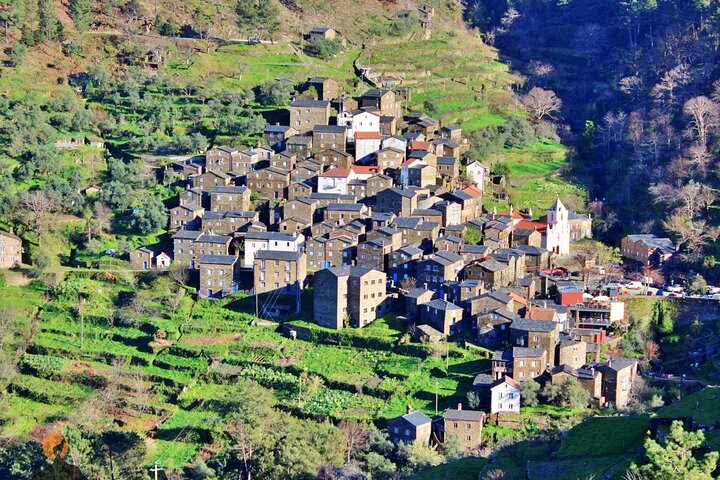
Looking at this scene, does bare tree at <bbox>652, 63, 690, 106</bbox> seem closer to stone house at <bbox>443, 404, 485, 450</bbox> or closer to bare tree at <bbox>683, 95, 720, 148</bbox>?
bare tree at <bbox>683, 95, 720, 148</bbox>

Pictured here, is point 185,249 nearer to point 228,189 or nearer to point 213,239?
point 213,239

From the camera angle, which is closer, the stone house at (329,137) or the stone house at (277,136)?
the stone house at (329,137)

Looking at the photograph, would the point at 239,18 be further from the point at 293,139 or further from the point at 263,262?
the point at 263,262

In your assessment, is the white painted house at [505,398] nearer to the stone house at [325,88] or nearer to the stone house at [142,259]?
the stone house at [142,259]

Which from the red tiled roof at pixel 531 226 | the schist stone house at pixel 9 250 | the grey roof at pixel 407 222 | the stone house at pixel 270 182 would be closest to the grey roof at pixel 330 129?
the stone house at pixel 270 182

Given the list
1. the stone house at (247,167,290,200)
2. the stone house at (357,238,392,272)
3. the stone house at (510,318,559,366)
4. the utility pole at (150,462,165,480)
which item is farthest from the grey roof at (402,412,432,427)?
the stone house at (247,167,290,200)

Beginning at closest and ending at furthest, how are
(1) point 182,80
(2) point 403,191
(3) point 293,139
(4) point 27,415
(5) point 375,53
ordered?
(4) point 27,415 < (2) point 403,191 < (3) point 293,139 < (1) point 182,80 < (5) point 375,53

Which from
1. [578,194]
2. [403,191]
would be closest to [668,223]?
[578,194]
